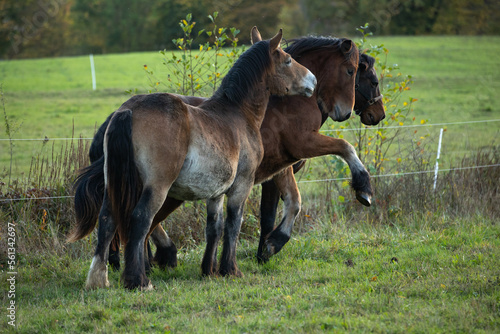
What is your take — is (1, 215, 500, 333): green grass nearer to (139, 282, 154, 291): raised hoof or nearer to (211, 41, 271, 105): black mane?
(139, 282, 154, 291): raised hoof

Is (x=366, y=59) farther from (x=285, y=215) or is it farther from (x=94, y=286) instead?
(x=94, y=286)

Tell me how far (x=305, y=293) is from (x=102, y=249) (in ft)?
5.95

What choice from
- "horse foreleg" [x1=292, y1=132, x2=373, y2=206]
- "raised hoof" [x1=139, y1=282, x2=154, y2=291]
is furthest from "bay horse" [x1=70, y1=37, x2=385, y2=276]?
"raised hoof" [x1=139, y1=282, x2=154, y2=291]

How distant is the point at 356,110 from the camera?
706 cm

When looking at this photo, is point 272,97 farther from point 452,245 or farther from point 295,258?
point 452,245

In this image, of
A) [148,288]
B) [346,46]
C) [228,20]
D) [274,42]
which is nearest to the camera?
[148,288]

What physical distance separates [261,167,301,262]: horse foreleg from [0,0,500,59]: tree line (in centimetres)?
2640

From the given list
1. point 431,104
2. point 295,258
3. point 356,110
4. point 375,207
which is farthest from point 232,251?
point 431,104

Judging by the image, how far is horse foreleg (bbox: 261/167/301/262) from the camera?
6.07 m

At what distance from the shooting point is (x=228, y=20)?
3475 cm

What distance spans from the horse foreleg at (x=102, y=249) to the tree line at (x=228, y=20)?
27918mm

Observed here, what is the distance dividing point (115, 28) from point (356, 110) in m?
34.3

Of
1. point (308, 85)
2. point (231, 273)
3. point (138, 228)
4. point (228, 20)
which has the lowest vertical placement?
point (231, 273)

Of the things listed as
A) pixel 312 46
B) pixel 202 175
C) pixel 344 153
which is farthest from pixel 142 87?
pixel 202 175
